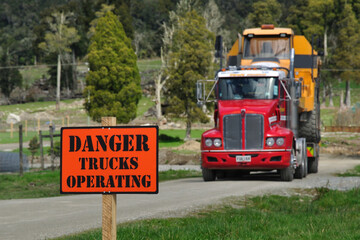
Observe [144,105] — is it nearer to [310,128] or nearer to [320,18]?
[320,18]

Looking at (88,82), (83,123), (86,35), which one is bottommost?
(83,123)

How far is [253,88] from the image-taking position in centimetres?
2103

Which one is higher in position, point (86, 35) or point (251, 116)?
point (86, 35)

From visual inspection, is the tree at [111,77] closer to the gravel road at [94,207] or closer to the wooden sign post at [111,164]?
the gravel road at [94,207]

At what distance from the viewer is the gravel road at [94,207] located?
36.6ft

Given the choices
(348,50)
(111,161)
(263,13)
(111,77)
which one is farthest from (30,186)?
(263,13)

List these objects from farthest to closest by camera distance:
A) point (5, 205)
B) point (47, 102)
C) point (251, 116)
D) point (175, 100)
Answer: point (47, 102)
point (175, 100)
point (251, 116)
point (5, 205)

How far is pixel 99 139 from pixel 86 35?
9844 cm

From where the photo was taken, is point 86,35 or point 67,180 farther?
point 86,35

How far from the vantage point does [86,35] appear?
104m

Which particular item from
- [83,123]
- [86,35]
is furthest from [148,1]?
[83,123]

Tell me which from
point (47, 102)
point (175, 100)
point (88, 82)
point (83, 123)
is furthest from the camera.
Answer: point (47, 102)

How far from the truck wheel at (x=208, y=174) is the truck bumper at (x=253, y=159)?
93cm

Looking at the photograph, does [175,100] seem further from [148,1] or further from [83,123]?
[148,1]
